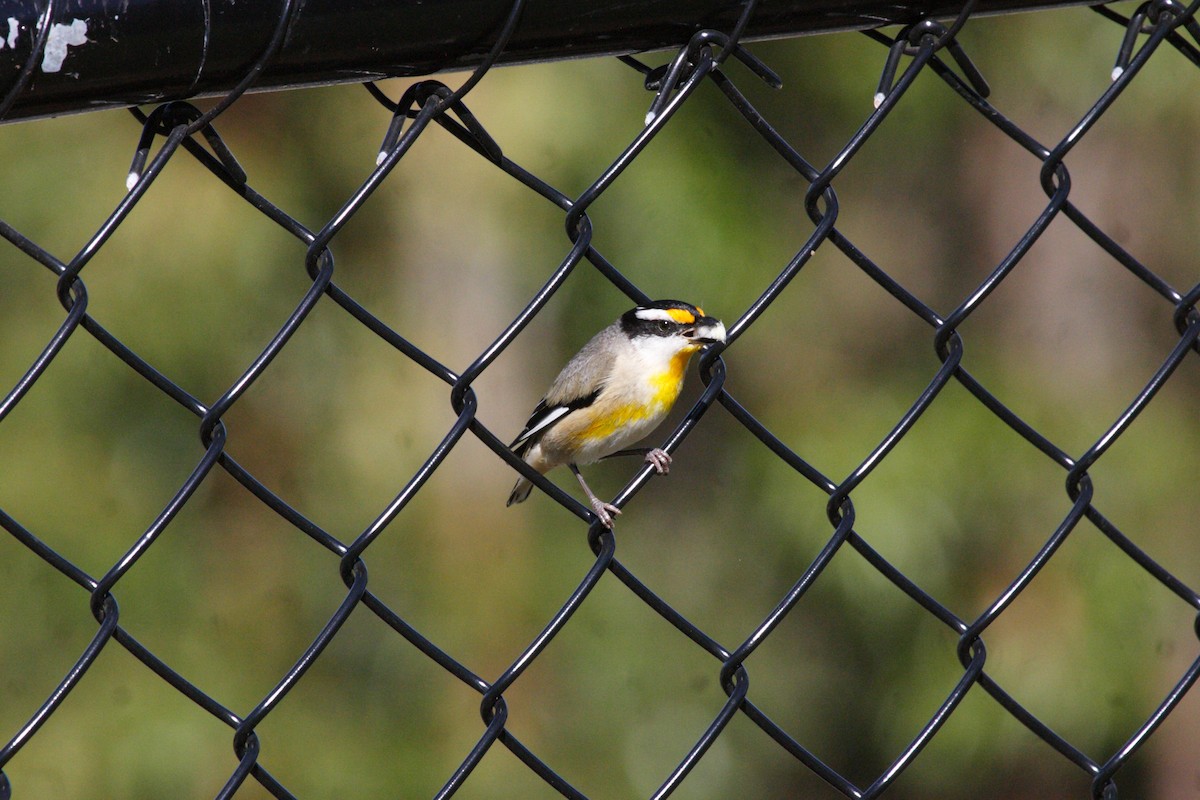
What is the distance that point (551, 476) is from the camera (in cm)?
568

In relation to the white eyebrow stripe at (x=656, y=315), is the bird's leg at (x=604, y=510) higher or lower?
lower

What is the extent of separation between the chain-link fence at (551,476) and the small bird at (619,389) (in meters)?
1.16

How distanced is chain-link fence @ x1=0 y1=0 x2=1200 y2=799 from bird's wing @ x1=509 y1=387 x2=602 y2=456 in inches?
46.0

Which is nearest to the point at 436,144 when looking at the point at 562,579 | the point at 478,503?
the point at 478,503

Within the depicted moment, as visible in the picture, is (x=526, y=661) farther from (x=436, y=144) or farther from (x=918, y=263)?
(x=918, y=263)

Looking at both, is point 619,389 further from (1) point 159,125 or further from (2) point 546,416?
(1) point 159,125

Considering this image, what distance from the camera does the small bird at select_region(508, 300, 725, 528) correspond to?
12.4 ft

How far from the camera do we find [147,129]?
134 cm

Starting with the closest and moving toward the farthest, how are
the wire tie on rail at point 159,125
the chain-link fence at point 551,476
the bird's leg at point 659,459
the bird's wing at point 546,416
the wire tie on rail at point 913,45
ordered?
the wire tie on rail at point 159,125
the wire tie on rail at point 913,45
the bird's leg at point 659,459
the bird's wing at point 546,416
the chain-link fence at point 551,476

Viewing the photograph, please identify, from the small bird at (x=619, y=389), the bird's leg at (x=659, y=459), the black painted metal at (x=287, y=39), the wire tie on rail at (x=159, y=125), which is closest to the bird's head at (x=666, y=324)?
the small bird at (x=619, y=389)

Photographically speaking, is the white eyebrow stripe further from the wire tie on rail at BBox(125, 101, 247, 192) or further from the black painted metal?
the wire tie on rail at BBox(125, 101, 247, 192)

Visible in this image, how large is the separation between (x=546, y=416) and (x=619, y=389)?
30cm

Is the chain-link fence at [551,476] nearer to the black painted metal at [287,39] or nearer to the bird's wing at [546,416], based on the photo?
the bird's wing at [546,416]

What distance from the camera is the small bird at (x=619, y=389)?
12.4 ft
